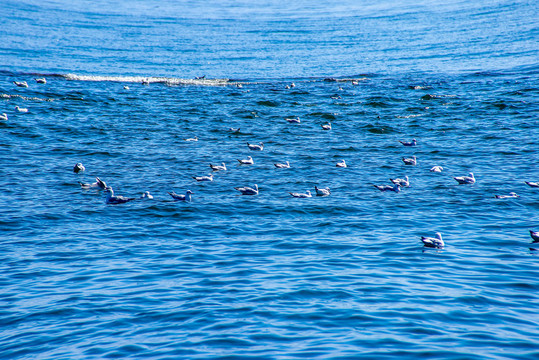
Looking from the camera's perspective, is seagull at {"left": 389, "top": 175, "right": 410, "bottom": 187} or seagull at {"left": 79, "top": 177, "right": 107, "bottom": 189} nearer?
seagull at {"left": 79, "top": 177, "right": 107, "bottom": 189}

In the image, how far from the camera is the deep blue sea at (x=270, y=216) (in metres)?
9.74

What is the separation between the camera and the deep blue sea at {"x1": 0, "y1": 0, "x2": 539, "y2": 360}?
9.74 metres

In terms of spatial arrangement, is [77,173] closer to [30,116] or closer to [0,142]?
[0,142]

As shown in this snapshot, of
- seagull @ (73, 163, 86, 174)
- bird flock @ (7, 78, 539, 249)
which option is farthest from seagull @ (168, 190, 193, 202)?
seagull @ (73, 163, 86, 174)

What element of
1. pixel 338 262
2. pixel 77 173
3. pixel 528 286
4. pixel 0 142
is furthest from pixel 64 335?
pixel 0 142

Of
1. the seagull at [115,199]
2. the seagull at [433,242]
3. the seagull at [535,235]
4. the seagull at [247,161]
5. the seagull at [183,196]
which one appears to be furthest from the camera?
the seagull at [247,161]

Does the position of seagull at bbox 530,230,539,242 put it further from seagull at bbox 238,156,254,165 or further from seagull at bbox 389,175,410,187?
seagull at bbox 238,156,254,165

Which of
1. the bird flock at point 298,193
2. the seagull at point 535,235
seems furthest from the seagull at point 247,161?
the seagull at point 535,235

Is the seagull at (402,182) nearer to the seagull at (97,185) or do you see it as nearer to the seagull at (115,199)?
the seagull at (115,199)

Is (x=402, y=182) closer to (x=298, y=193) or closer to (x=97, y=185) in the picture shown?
(x=298, y=193)

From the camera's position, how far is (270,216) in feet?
57.8

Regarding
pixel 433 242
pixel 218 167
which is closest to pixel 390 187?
pixel 433 242

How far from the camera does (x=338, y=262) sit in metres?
13.3

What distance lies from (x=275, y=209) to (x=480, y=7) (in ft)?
252
